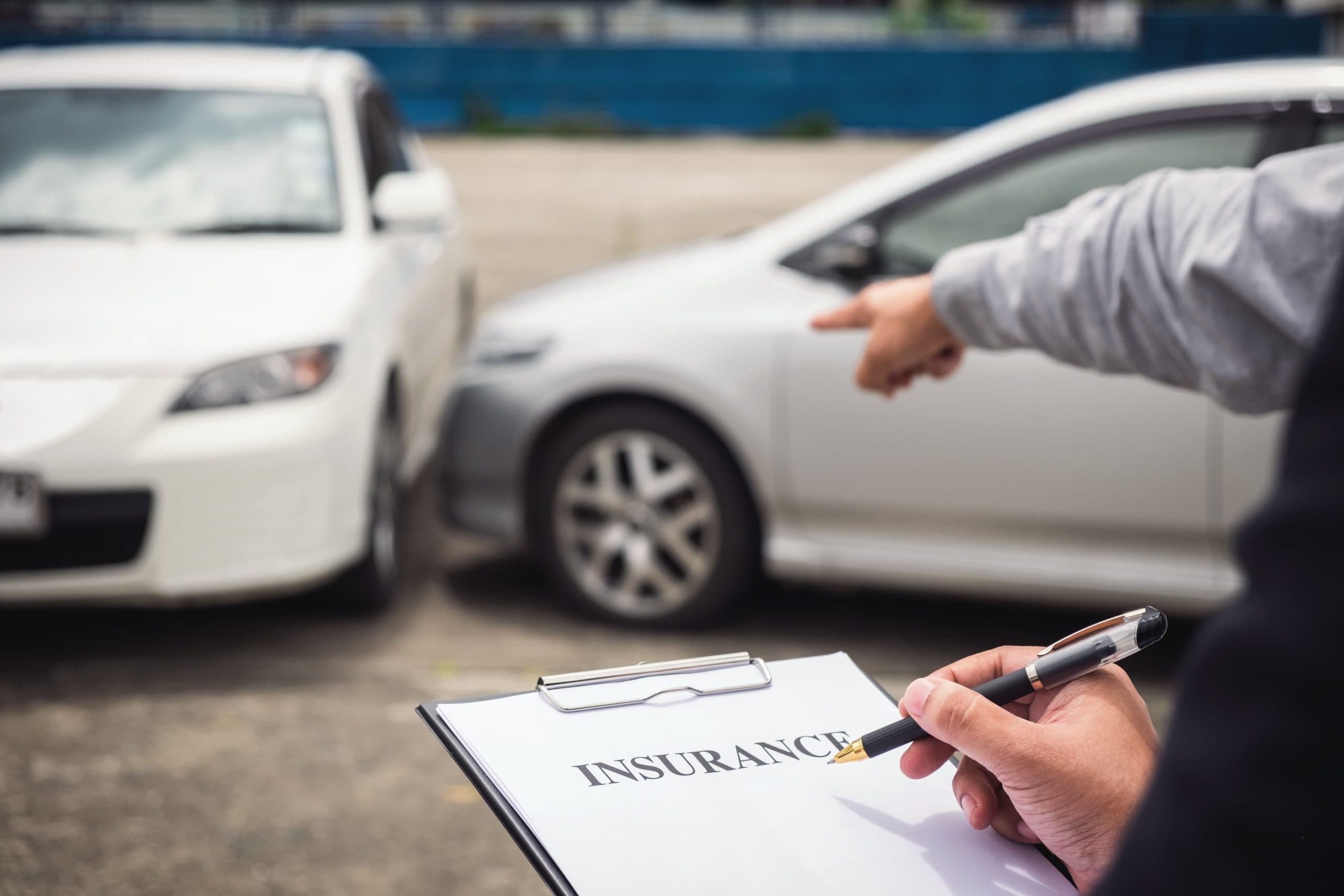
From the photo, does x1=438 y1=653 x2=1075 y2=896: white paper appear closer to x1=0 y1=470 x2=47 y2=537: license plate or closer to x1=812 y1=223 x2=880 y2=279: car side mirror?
x1=0 y1=470 x2=47 y2=537: license plate

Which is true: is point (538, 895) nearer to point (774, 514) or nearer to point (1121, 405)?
point (774, 514)

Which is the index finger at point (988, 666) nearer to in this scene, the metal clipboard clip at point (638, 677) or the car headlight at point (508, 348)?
the metal clipboard clip at point (638, 677)

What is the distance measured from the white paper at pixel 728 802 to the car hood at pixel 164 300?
2814 mm

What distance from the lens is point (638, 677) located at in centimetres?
113

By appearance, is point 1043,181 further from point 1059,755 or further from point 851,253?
point 1059,755

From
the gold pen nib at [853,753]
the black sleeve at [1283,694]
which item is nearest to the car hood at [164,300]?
the gold pen nib at [853,753]

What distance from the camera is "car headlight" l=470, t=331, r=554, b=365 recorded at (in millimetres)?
4262

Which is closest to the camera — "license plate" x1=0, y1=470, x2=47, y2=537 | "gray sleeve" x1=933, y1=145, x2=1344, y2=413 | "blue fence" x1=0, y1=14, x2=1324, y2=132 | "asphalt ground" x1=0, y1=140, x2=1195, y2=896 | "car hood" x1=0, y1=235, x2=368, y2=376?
"gray sleeve" x1=933, y1=145, x2=1344, y2=413

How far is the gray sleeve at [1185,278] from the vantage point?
1.19m

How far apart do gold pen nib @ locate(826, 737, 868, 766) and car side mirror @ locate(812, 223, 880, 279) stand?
9.90 feet

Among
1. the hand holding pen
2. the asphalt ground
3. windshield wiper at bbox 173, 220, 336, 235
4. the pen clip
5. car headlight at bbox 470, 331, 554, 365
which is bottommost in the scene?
the asphalt ground

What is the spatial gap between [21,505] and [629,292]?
1703 millimetres

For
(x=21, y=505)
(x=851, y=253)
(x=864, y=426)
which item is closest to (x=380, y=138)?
(x=851, y=253)

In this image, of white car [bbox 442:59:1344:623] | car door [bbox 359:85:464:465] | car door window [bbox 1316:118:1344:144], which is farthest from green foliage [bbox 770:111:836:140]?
car door window [bbox 1316:118:1344:144]
